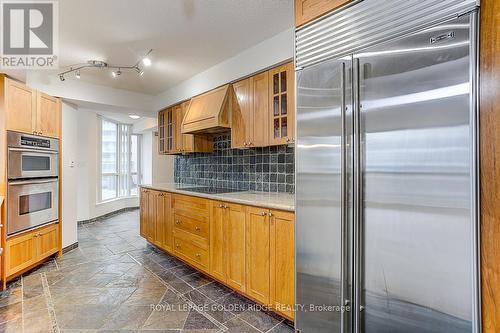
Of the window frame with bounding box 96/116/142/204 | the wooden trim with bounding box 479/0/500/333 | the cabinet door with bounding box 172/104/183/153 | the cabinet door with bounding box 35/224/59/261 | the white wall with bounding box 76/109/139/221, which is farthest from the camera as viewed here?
the window frame with bounding box 96/116/142/204

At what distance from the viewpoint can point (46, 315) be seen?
2.21 metres

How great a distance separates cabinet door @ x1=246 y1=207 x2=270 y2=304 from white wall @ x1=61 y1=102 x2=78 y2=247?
307 centimetres

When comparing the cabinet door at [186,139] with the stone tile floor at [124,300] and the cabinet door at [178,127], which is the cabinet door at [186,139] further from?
the stone tile floor at [124,300]

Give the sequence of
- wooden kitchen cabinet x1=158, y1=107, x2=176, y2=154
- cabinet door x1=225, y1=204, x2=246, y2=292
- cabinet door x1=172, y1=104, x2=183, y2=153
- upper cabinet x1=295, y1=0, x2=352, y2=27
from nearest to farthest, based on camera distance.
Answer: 1. upper cabinet x1=295, y1=0, x2=352, y2=27
2. cabinet door x1=225, y1=204, x2=246, y2=292
3. cabinet door x1=172, y1=104, x2=183, y2=153
4. wooden kitchen cabinet x1=158, y1=107, x2=176, y2=154

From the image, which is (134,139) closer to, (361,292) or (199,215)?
(199,215)

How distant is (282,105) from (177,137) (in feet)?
7.29

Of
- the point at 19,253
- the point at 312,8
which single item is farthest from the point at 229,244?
the point at 19,253

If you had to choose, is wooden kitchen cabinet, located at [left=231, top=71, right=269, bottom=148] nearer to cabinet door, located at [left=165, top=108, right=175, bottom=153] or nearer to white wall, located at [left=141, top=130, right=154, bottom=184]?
cabinet door, located at [left=165, top=108, right=175, bottom=153]

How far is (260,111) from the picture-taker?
2.76m

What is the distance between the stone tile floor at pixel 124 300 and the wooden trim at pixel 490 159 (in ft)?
4.61

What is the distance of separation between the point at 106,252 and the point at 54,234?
71 cm

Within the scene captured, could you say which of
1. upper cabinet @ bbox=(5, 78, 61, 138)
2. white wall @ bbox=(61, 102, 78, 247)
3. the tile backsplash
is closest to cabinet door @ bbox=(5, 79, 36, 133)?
upper cabinet @ bbox=(5, 78, 61, 138)

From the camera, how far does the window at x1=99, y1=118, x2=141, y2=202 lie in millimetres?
6668

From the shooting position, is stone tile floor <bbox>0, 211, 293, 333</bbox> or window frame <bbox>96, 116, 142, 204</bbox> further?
window frame <bbox>96, 116, 142, 204</bbox>
